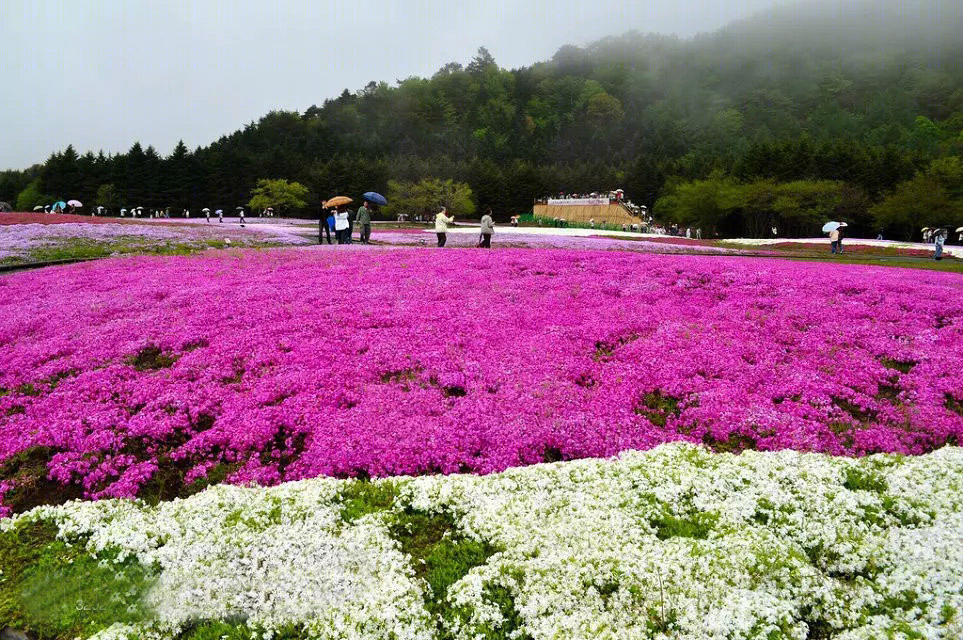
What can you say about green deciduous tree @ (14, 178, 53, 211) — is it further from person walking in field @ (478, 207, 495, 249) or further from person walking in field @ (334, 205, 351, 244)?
person walking in field @ (478, 207, 495, 249)

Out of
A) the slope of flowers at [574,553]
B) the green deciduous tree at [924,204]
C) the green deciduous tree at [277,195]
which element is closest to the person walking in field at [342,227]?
the slope of flowers at [574,553]

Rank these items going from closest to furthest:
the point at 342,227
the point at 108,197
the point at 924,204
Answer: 1. the point at 342,227
2. the point at 924,204
3. the point at 108,197

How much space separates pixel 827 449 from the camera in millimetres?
8297

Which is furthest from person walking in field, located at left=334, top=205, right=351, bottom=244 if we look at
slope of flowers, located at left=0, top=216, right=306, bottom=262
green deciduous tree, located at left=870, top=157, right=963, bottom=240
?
green deciduous tree, located at left=870, top=157, right=963, bottom=240

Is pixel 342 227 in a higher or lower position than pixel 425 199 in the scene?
lower

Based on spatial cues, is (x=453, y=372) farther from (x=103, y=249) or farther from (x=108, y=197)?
(x=108, y=197)

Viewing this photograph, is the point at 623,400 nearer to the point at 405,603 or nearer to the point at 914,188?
the point at 405,603

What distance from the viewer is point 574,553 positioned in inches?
217

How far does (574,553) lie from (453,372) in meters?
5.45

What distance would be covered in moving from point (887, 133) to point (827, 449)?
619 feet

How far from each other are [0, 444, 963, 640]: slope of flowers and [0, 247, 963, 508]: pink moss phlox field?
116 cm

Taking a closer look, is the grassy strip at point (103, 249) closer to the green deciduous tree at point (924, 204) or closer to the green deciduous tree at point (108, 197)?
the green deciduous tree at point (924, 204)

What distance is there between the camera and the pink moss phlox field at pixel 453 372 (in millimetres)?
8312

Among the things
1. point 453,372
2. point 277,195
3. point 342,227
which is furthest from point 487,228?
point 277,195
